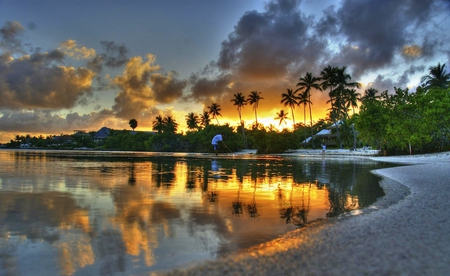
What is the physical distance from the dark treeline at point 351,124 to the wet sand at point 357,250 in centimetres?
2744

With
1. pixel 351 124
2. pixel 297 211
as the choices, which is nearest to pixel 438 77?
pixel 351 124

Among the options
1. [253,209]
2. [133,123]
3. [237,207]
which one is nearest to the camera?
[253,209]

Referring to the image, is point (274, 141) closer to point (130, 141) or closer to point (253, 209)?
point (253, 209)

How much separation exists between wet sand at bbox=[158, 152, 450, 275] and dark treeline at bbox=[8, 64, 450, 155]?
2744cm

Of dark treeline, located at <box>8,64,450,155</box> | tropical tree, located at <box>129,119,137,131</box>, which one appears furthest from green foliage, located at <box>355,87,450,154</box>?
tropical tree, located at <box>129,119,137,131</box>

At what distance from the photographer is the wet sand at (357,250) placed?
4121 mm

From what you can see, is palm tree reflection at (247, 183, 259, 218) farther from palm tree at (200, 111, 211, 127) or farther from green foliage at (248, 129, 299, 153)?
palm tree at (200, 111, 211, 127)

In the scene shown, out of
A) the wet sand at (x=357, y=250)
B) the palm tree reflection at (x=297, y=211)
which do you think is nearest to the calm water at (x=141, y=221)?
the palm tree reflection at (x=297, y=211)

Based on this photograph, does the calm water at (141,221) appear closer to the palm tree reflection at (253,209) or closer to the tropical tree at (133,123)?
the palm tree reflection at (253,209)

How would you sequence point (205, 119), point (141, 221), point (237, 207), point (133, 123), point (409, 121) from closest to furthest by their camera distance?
point (141, 221)
point (237, 207)
point (409, 121)
point (205, 119)
point (133, 123)

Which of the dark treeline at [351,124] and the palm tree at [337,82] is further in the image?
the palm tree at [337,82]

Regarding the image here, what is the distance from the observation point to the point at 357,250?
4.84 meters

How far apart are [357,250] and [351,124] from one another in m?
57.8

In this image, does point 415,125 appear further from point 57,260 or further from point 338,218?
point 57,260
